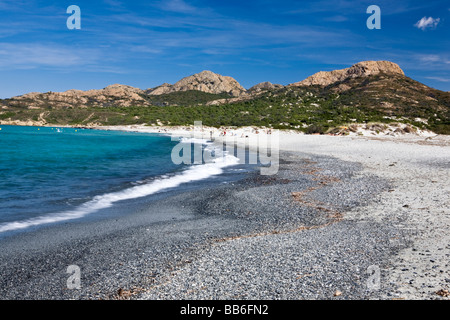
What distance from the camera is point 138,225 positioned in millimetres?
9703

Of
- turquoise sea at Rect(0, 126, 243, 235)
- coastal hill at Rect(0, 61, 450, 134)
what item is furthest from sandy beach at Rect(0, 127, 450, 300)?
coastal hill at Rect(0, 61, 450, 134)

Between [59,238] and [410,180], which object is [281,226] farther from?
[410,180]

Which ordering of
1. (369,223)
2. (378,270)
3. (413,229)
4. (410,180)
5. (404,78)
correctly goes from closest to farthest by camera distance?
(378,270) → (413,229) → (369,223) → (410,180) → (404,78)

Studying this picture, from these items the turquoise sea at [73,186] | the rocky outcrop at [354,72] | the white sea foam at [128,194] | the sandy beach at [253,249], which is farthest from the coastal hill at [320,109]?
the sandy beach at [253,249]

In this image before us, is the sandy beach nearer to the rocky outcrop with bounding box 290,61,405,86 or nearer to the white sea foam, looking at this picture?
the white sea foam

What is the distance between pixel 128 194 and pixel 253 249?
9504 millimetres

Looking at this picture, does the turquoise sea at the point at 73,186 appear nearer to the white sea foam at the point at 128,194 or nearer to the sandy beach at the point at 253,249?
the white sea foam at the point at 128,194

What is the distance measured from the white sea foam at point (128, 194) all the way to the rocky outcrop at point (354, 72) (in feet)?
445

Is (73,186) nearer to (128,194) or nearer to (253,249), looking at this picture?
(128,194)

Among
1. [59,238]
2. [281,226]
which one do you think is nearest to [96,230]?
[59,238]

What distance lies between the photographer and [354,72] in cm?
14562

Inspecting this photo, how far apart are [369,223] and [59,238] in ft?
28.8

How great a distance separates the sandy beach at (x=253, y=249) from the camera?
5.44 metres
